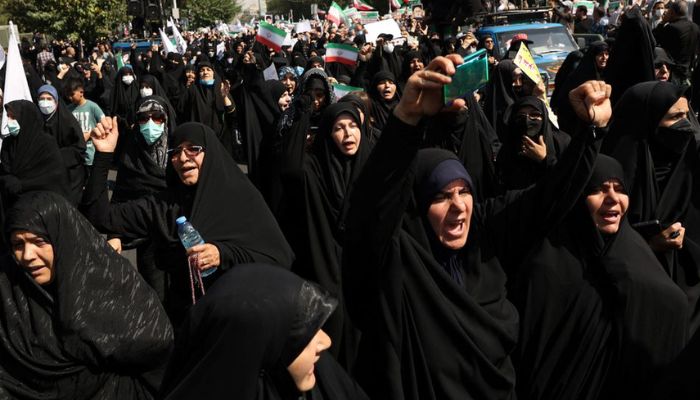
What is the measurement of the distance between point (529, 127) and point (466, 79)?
74.1 inches

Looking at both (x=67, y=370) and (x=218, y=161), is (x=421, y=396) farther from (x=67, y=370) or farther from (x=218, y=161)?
(x=218, y=161)

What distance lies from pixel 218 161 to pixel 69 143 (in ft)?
11.8

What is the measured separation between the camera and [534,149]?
3.78 meters

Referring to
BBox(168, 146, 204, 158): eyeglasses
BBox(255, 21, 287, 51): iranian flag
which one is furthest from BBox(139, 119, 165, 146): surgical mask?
BBox(255, 21, 287, 51): iranian flag

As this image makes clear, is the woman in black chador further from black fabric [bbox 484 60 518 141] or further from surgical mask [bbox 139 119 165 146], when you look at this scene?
black fabric [bbox 484 60 518 141]

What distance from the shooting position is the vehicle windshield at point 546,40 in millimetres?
11352

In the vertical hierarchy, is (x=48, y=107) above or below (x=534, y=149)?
below

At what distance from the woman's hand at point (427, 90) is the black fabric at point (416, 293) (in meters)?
0.04

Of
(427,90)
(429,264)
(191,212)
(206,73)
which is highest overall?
(427,90)

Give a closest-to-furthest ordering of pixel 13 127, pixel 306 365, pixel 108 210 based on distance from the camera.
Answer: pixel 306 365
pixel 108 210
pixel 13 127

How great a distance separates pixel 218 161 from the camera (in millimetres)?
3812

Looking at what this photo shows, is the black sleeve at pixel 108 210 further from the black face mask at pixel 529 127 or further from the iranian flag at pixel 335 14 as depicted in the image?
the iranian flag at pixel 335 14

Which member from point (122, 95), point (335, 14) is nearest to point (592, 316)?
point (122, 95)

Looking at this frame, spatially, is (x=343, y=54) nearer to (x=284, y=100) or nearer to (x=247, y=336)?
(x=284, y=100)
